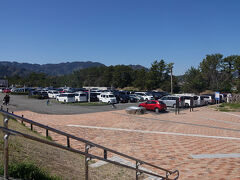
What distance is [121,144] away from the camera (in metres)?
9.98

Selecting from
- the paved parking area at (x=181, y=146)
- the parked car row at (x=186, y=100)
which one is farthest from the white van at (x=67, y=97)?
the paved parking area at (x=181, y=146)

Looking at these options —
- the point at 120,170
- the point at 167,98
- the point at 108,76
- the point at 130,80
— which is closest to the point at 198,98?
the point at 167,98

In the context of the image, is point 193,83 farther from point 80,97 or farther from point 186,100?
point 80,97

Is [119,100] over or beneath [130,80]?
beneath

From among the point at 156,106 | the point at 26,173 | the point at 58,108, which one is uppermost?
the point at 26,173

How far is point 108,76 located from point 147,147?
80413 mm

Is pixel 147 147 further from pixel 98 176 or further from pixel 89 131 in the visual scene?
pixel 98 176

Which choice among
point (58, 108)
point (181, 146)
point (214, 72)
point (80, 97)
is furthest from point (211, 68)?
point (181, 146)

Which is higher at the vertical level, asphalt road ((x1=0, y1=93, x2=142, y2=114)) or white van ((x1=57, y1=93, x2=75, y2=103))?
white van ((x1=57, y1=93, x2=75, y2=103))

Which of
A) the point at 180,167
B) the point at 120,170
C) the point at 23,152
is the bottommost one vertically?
the point at 180,167

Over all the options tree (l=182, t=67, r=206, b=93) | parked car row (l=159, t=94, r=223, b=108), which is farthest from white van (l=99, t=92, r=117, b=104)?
tree (l=182, t=67, r=206, b=93)

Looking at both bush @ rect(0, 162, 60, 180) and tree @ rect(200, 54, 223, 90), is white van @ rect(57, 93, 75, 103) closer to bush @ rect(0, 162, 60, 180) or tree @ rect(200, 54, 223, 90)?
bush @ rect(0, 162, 60, 180)

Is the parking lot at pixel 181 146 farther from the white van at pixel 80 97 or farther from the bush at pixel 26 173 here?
the white van at pixel 80 97

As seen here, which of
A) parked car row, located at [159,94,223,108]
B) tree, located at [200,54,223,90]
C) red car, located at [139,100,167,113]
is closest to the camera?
red car, located at [139,100,167,113]
